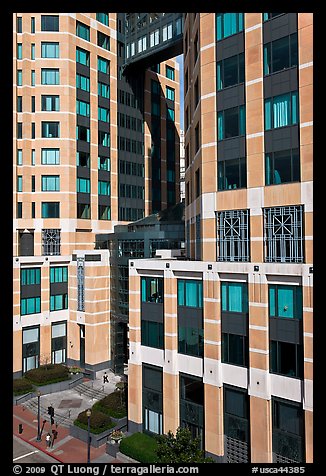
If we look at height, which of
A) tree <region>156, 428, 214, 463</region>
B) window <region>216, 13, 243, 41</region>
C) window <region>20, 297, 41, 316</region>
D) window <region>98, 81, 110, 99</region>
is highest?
window <region>98, 81, 110, 99</region>

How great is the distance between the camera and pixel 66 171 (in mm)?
51594

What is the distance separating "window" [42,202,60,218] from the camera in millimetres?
51688

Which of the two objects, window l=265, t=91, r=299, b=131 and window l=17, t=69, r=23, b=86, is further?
window l=17, t=69, r=23, b=86

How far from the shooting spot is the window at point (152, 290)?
99.9 feet

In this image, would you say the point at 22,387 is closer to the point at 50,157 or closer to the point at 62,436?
the point at 62,436

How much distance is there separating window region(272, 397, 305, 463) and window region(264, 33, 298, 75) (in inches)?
800

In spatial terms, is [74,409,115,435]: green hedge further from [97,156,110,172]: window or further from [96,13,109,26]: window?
[96,13,109,26]: window

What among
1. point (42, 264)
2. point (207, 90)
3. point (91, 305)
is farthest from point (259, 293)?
point (42, 264)

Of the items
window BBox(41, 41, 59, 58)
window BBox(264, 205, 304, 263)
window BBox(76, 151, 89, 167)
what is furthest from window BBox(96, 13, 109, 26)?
window BBox(264, 205, 304, 263)

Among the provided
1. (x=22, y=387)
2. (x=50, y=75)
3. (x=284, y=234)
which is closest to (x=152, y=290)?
(x=284, y=234)
